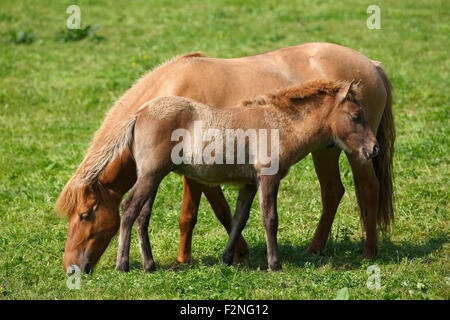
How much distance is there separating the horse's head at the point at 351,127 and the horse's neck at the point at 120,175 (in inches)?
79.7

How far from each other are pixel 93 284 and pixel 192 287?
35.1 inches

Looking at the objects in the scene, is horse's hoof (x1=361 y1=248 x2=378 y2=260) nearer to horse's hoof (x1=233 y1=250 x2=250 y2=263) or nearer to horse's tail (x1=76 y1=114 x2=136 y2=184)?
horse's hoof (x1=233 y1=250 x2=250 y2=263)

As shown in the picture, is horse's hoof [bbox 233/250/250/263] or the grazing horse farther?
horse's hoof [bbox 233/250/250/263]

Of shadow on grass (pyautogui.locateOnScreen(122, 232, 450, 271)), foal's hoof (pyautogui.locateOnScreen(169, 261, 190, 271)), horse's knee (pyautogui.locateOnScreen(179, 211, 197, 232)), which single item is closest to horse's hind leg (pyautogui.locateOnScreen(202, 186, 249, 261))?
shadow on grass (pyautogui.locateOnScreen(122, 232, 450, 271))

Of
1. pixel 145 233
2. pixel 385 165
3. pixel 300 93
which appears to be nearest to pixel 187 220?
pixel 145 233

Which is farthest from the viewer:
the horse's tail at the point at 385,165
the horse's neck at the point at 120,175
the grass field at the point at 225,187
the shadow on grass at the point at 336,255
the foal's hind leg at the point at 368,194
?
the horse's tail at the point at 385,165

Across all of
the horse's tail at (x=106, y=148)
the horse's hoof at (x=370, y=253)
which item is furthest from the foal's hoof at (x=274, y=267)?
the horse's tail at (x=106, y=148)

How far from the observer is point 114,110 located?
21.4 feet

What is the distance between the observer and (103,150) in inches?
237

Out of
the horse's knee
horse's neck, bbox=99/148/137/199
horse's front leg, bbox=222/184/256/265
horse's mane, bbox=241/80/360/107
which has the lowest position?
the horse's knee

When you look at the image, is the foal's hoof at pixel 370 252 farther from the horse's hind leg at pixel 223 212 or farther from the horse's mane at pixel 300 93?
the horse's mane at pixel 300 93

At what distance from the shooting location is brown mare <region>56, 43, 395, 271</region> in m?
6.32

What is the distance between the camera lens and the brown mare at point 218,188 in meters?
6.32

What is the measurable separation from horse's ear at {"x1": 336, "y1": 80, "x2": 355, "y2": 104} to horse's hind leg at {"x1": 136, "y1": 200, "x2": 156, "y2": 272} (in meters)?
2.07
